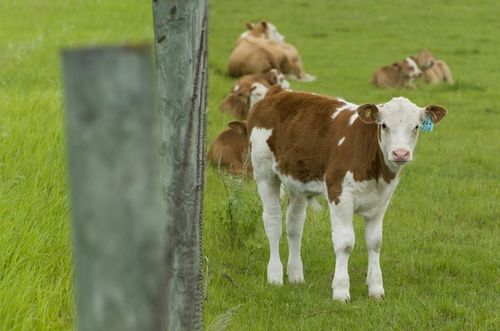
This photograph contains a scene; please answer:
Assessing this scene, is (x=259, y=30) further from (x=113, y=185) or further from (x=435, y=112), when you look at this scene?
(x=113, y=185)

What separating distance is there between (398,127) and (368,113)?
10.6 inches

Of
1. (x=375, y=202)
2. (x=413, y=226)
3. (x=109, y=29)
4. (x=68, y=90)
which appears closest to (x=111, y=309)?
(x=68, y=90)

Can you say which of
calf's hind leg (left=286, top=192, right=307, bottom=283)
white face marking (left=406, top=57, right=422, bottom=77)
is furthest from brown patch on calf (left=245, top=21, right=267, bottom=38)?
calf's hind leg (left=286, top=192, right=307, bottom=283)

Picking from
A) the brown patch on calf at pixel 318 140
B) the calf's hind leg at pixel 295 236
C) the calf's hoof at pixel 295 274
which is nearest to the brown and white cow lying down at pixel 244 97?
the brown patch on calf at pixel 318 140

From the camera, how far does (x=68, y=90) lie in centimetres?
184

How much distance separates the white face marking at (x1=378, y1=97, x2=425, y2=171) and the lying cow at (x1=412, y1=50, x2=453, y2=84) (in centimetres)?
1194

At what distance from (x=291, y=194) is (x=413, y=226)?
1.85 meters

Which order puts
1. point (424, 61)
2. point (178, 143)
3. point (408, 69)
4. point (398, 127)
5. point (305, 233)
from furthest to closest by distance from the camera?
1. point (424, 61)
2. point (408, 69)
3. point (305, 233)
4. point (398, 127)
5. point (178, 143)

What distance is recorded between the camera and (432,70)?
18219mm

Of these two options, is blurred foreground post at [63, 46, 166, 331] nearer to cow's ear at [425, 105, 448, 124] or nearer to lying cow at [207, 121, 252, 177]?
cow's ear at [425, 105, 448, 124]

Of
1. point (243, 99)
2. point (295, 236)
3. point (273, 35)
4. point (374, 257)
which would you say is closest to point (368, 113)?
point (374, 257)

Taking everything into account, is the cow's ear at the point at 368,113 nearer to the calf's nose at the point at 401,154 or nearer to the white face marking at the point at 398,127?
the white face marking at the point at 398,127

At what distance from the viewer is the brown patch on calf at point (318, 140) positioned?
6625mm

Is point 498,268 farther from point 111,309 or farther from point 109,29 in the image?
point 109,29
